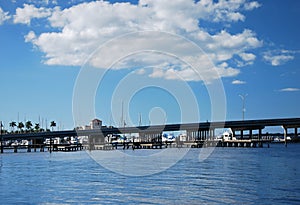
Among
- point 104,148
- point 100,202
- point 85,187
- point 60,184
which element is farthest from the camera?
point 104,148

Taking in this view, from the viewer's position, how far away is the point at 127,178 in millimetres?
52688

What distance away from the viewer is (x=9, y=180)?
174ft

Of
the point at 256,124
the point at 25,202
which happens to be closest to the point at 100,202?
the point at 25,202

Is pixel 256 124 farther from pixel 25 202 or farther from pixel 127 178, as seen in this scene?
pixel 25 202

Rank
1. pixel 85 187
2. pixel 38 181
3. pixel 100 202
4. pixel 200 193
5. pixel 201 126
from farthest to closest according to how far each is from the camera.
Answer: pixel 201 126, pixel 38 181, pixel 85 187, pixel 200 193, pixel 100 202

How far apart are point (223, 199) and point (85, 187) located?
52.7 ft

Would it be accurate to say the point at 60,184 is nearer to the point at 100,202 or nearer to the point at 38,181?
the point at 38,181

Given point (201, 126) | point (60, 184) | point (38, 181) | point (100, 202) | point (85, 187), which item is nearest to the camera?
point (100, 202)

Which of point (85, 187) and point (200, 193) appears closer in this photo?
point (200, 193)

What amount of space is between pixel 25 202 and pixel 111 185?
40.8 ft

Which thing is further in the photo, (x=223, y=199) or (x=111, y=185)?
(x=111, y=185)

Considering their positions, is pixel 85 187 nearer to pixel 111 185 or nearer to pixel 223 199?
pixel 111 185

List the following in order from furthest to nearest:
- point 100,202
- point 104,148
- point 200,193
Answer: point 104,148 < point 200,193 < point 100,202

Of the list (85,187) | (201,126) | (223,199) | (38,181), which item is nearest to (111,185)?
(85,187)
